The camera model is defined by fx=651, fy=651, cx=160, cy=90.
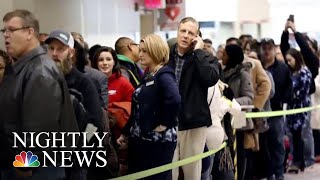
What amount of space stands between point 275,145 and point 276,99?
626 millimetres

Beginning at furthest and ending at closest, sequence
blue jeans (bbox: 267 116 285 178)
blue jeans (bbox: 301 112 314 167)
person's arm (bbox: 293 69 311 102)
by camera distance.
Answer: blue jeans (bbox: 301 112 314 167) < person's arm (bbox: 293 69 311 102) < blue jeans (bbox: 267 116 285 178)

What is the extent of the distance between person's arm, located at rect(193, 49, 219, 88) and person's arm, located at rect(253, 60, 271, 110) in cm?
225

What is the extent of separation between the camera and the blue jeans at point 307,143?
368 inches

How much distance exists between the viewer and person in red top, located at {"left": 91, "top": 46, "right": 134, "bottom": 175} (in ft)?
18.0

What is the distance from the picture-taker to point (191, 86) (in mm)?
5543

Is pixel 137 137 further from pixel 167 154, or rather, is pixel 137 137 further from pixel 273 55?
pixel 273 55

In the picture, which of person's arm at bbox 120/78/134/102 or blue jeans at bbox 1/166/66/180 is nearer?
blue jeans at bbox 1/166/66/180

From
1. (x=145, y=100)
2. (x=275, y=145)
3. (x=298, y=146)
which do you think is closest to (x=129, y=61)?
(x=145, y=100)

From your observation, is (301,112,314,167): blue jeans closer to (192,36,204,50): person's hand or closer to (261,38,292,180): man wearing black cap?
(261,38,292,180): man wearing black cap

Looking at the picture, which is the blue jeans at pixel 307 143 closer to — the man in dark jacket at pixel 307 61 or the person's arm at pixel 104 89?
the man in dark jacket at pixel 307 61

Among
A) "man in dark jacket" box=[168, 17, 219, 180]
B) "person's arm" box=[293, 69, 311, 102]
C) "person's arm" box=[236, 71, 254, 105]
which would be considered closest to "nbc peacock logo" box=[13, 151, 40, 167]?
"man in dark jacket" box=[168, 17, 219, 180]

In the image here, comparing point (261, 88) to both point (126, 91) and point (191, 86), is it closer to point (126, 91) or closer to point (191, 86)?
point (191, 86)

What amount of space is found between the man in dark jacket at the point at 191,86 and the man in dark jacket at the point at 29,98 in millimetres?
1648

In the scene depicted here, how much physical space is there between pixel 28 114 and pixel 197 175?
2.25 m
